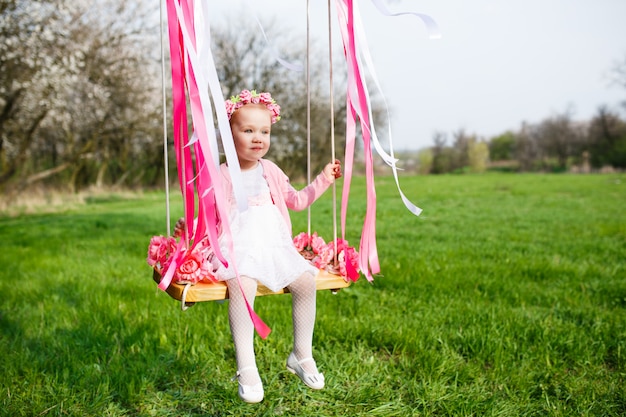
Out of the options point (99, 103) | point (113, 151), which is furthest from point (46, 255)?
point (113, 151)

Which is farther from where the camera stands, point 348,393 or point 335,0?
point 348,393

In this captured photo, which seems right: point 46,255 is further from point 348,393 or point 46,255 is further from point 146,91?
point 146,91

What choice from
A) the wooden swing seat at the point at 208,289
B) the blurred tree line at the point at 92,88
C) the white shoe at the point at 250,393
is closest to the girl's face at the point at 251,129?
the wooden swing seat at the point at 208,289

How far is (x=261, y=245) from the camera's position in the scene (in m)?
2.23

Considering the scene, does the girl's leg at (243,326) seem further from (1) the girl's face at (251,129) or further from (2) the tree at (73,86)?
(2) the tree at (73,86)

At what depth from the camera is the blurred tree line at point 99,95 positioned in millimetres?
12766

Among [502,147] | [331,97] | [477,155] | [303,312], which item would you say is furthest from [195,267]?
[502,147]

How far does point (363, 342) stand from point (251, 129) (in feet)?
6.55

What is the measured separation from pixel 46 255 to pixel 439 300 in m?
5.15

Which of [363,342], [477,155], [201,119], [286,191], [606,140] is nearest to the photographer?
[201,119]

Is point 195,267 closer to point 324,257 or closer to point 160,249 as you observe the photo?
point 160,249

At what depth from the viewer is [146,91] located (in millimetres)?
17938

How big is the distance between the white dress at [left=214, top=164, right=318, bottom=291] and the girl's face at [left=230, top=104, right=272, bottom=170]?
126 millimetres

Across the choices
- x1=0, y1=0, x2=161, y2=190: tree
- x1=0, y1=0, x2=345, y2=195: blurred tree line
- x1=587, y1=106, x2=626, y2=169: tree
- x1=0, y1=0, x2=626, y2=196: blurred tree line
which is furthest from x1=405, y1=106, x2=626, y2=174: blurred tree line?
x1=0, y1=0, x2=161, y2=190: tree
